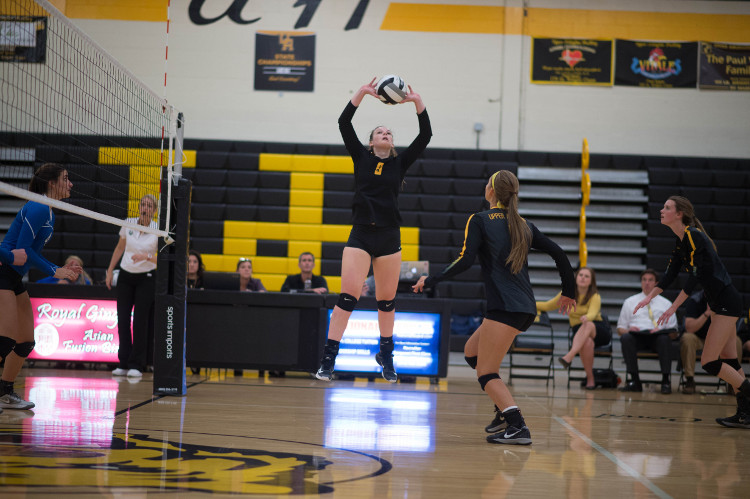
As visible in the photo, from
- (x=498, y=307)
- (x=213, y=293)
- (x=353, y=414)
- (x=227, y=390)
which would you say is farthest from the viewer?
(x=213, y=293)

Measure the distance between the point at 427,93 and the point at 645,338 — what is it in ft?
19.6

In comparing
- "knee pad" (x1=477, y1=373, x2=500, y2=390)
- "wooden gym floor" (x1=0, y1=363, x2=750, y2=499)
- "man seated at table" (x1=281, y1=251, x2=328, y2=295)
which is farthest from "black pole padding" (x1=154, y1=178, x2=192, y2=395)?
"knee pad" (x1=477, y1=373, x2=500, y2=390)

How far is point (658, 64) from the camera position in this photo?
13.1 m

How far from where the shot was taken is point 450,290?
1234 centimetres

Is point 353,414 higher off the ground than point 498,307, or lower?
lower

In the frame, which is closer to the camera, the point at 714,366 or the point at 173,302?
the point at 714,366

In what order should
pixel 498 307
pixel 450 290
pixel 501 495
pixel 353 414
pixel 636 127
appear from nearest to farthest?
pixel 501 495 < pixel 498 307 < pixel 353 414 < pixel 450 290 < pixel 636 127

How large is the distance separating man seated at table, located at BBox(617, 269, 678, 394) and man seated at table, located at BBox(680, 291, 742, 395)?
161mm

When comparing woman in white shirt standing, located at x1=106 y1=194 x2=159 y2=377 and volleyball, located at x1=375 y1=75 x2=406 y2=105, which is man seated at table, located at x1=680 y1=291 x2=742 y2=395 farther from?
woman in white shirt standing, located at x1=106 y1=194 x2=159 y2=377

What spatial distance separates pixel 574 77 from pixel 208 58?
626 cm

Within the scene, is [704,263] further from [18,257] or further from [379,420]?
[18,257]

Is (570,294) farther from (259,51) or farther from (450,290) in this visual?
(259,51)

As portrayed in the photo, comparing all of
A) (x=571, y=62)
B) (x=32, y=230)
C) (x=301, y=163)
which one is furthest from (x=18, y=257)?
(x=571, y=62)

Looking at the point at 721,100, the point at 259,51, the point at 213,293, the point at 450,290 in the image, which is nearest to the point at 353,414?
the point at 213,293
